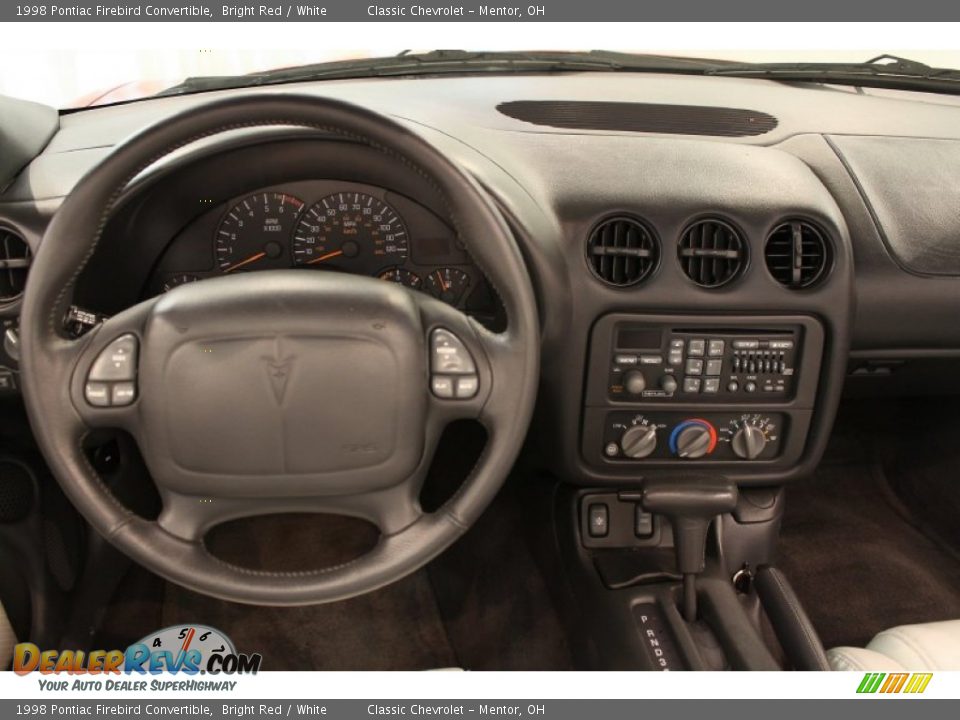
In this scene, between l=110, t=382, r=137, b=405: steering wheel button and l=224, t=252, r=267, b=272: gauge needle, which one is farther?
l=224, t=252, r=267, b=272: gauge needle

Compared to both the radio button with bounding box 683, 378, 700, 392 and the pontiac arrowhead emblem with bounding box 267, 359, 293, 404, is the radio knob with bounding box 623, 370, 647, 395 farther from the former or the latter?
the pontiac arrowhead emblem with bounding box 267, 359, 293, 404

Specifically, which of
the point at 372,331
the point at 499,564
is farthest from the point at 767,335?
the point at 499,564

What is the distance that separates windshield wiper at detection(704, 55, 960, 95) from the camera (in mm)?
1654

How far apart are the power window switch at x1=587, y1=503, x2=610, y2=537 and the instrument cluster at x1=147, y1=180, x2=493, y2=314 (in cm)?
47

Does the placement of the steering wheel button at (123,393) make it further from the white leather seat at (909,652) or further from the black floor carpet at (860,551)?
the black floor carpet at (860,551)

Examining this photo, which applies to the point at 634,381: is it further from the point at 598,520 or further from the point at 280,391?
the point at 280,391

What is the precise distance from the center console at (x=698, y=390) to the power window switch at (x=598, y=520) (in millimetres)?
148

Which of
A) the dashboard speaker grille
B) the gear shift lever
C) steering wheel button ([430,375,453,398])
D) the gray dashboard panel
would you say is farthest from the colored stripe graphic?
the dashboard speaker grille

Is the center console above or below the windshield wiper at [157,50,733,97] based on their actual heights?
below

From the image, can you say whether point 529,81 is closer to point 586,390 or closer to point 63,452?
point 586,390

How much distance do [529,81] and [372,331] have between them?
82 centimetres

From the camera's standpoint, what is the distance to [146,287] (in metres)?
1.30

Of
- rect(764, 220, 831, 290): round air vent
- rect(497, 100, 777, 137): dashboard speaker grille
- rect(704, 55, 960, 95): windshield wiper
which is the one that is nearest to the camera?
rect(764, 220, 831, 290): round air vent

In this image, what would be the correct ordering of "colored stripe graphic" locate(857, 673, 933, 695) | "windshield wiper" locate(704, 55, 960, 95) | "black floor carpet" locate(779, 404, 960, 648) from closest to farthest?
1. "colored stripe graphic" locate(857, 673, 933, 695)
2. "windshield wiper" locate(704, 55, 960, 95)
3. "black floor carpet" locate(779, 404, 960, 648)
